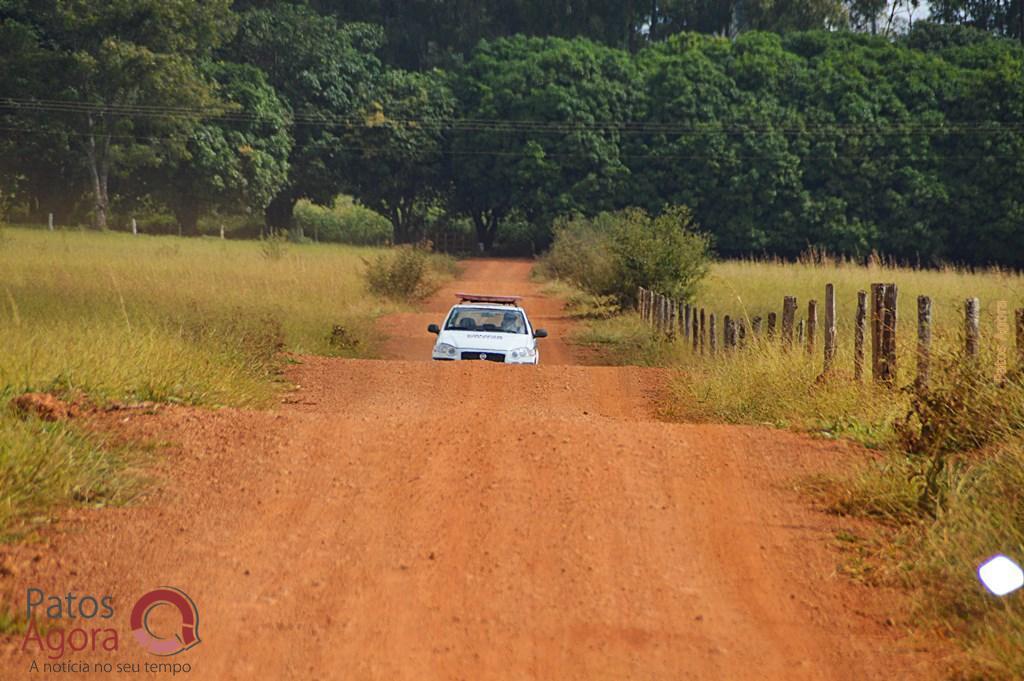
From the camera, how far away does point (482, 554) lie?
23.6 feet

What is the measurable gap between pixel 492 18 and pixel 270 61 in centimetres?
1806

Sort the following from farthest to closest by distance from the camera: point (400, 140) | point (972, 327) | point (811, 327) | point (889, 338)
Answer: point (400, 140) → point (811, 327) → point (889, 338) → point (972, 327)

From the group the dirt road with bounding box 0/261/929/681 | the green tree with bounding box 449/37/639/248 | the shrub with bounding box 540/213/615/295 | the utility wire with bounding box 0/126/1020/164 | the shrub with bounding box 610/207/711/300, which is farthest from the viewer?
the green tree with bounding box 449/37/639/248

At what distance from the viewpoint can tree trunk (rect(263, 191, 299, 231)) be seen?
71.6 metres

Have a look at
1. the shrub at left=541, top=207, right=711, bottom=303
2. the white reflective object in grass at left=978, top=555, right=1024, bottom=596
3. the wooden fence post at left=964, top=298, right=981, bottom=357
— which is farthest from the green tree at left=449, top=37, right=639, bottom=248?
the white reflective object in grass at left=978, top=555, right=1024, bottom=596

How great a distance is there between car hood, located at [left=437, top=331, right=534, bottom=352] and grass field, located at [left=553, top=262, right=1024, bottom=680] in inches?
185

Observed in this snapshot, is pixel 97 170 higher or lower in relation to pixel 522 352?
higher

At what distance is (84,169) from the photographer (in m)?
59.0

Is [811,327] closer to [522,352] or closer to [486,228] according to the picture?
[522,352]

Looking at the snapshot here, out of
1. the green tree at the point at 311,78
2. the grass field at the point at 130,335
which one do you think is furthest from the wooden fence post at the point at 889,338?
the green tree at the point at 311,78

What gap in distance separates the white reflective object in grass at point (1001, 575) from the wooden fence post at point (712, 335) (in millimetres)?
10950

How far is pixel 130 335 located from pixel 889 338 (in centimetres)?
729

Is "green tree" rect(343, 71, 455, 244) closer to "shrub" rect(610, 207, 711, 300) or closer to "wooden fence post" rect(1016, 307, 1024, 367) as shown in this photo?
"shrub" rect(610, 207, 711, 300)

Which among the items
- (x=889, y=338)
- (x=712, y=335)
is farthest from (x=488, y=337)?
(x=889, y=338)
